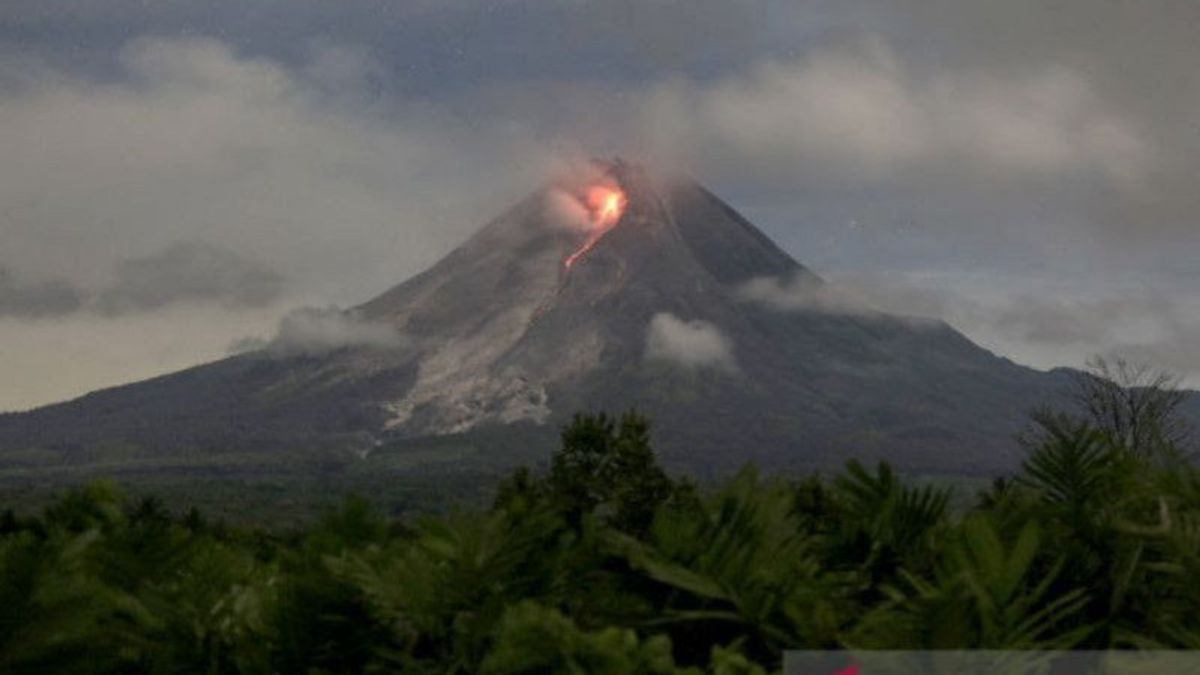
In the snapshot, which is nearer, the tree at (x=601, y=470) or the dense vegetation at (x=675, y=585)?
the dense vegetation at (x=675, y=585)

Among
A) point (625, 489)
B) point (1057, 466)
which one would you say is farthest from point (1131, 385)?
point (1057, 466)

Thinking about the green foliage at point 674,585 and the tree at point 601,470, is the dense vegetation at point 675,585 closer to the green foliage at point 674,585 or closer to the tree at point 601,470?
the green foliage at point 674,585

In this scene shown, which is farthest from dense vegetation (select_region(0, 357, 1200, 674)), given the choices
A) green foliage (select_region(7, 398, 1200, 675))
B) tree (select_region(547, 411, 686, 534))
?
tree (select_region(547, 411, 686, 534))

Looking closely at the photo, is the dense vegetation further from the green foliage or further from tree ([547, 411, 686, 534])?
tree ([547, 411, 686, 534])

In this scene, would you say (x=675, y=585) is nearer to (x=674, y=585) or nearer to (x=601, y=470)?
(x=674, y=585)

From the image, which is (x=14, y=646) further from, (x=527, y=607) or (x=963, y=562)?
(x=963, y=562)

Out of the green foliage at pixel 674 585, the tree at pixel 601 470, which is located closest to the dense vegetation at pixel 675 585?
the green foliage at pixel 674 585

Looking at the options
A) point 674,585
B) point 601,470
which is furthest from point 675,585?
point 601,470

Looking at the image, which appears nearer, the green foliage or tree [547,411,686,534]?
the green foliage
